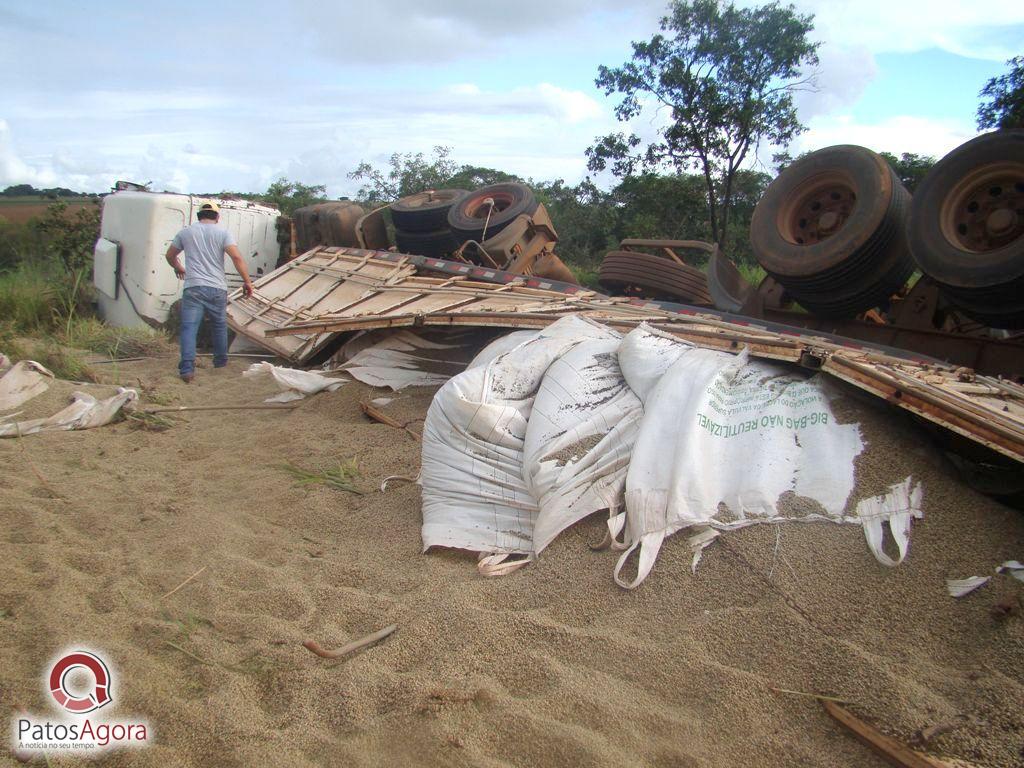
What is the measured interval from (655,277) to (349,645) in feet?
15.1

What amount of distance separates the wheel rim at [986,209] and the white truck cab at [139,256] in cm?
695

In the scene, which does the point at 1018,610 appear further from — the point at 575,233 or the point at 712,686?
the point at 575,233

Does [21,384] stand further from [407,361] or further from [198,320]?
[407,361]

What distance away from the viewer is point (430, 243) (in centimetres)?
788

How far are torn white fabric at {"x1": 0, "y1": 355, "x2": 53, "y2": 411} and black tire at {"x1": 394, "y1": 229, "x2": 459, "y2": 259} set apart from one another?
12.9 ft

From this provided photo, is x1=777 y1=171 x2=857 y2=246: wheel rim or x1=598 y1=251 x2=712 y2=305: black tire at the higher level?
x1=777 y1=171 x2=857 y2=246: wheel rim

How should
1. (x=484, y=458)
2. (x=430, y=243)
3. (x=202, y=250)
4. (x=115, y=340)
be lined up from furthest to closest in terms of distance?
1. (x=430, y=243)
2. (x=115, y=340)
3. (x=202, y=250)
4. (x=484, y=458)

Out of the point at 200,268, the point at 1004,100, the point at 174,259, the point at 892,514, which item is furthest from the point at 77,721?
the point at 1004,100

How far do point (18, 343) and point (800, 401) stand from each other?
20.8ft

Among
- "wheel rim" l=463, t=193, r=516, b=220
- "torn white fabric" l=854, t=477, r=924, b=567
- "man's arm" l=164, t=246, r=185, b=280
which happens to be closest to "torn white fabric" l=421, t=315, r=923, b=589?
"torn white fabric" l=854, t=477, r=924, b=567

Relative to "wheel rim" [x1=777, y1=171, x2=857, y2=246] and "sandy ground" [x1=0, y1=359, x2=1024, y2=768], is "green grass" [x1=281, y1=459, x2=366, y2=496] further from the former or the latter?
"wheel rim" [x1=777, y1=171, x2=857, y2=246]

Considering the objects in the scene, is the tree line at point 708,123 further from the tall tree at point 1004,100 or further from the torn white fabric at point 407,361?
the torn white fabric at point 407,361

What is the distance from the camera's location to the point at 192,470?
3697 mm

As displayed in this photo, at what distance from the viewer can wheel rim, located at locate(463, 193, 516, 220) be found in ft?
24.5
